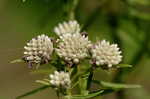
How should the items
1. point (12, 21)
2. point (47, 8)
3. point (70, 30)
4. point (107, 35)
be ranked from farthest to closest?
point (12, 21)
point (107, 35)
point (47, 8)
point (70, 30)

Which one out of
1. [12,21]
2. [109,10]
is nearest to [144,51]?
[109,10]

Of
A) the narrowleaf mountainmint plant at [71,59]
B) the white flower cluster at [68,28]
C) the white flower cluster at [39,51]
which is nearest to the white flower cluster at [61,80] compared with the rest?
the narrowleaf mountainmint plant at [71,59]

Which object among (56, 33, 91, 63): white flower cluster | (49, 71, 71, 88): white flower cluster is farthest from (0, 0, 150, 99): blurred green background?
(49, 71, 71, 88): white flower cluster

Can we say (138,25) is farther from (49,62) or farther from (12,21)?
(12,21)

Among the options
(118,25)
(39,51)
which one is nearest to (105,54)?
(39,51)

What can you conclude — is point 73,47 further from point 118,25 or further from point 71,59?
point 118,25

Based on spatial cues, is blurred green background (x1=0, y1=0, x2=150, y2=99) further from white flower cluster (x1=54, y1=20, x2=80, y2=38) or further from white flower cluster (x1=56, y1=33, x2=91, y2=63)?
white flower cluster (x1=56, y1=33, x2=91, y2=63)

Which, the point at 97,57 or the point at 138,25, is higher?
the point at 138,25
